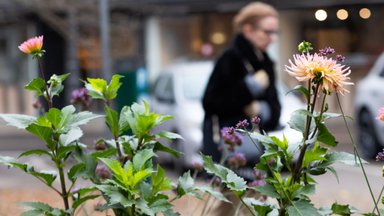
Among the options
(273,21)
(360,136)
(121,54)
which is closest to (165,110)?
(360,136)

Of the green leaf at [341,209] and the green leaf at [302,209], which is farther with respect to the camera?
the green leaf at [341,209]

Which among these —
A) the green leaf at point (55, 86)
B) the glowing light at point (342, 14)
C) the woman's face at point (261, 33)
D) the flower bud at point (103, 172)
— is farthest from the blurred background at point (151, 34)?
the green leaf at point (55, 86)

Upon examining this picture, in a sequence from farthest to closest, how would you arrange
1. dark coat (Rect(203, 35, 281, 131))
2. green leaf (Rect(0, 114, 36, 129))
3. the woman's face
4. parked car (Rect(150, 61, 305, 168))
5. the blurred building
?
1. the blurred building
2. parked car (Rect(150, 61, 305, 168))
3. the woman's face
4. dark coat (Rect(203, 35, 281, 131))
5. green leaf (Rect(0, 114, 36, 129))

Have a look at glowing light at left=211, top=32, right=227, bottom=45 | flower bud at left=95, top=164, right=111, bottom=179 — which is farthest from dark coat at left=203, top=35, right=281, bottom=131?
glowing light at left=211, top=32, right=227, bottom=45

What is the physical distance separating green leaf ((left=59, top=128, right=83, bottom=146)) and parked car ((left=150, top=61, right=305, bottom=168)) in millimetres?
8875

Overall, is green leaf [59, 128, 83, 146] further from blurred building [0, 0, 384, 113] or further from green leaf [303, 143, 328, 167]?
blurred building [0, 0, 384, 113]

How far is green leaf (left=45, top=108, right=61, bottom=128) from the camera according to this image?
2.62m

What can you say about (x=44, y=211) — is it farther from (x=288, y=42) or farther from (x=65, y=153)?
(x=288, y=42)

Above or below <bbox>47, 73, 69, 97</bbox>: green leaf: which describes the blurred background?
below

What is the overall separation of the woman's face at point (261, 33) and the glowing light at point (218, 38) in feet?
64.6

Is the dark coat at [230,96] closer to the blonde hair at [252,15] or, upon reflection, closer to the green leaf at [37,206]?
the blonde hair at [252,15]

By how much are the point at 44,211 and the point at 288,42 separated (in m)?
22.7

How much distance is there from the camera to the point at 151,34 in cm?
2644

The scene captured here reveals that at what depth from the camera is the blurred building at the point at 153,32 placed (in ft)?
79.3
